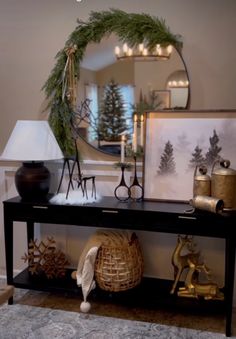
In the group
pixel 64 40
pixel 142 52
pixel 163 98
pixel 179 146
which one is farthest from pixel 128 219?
pixel 64 40

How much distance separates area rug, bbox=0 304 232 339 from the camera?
2525 mm

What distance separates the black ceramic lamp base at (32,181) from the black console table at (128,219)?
0.08 metres

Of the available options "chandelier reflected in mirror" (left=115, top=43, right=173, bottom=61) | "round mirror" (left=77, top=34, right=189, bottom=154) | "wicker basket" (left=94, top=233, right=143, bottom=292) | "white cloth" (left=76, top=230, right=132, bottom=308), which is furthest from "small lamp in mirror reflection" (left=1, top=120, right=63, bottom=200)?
"chandelier reflected in mirror" (left=115, top=43, right=173, bottom=61)

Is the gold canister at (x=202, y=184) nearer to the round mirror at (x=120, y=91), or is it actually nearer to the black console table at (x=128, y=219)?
the black console table at (x=128, y=219)

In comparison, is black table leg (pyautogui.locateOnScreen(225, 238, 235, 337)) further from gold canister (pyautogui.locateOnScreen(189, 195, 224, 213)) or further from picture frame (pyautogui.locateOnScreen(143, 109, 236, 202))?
picture frame (pyautogui.locateOnScreen(143, 109, 236, 202))

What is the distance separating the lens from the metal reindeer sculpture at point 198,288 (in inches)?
105

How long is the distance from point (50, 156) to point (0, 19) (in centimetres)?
126

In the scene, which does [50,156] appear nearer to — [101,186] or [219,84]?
[101,186]

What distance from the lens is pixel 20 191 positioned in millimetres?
2865

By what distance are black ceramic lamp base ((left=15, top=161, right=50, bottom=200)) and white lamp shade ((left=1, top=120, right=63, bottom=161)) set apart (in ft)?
0.52

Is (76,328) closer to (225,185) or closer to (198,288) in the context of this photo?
(198,288)

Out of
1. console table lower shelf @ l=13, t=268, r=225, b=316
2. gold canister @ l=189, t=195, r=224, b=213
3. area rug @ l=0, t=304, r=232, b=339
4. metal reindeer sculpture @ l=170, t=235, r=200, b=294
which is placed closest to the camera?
gold canister @ l=189, t=195, r=224, b=213

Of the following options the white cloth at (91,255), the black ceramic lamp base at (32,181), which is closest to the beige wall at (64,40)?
the black ceramic lamp base at (32,181)

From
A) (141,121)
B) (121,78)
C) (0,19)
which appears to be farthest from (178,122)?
(0,19)
